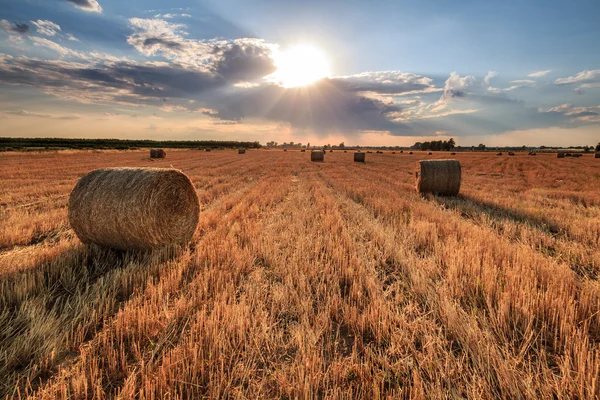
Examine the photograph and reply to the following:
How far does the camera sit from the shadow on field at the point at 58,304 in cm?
252

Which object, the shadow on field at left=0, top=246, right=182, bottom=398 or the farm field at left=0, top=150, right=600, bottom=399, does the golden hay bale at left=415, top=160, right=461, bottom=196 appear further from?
the shadow on field at left=0, top=246, right=182, bottom=398

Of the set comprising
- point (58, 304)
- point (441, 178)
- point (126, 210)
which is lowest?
point (58, 304)

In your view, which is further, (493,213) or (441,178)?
(441,178)

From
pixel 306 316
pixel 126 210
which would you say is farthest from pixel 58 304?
pixel 306 316

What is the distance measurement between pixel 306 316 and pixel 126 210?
3.99 m

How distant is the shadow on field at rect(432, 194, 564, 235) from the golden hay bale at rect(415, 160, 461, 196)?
0.73 meters

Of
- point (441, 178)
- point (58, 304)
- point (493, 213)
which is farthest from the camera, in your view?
point (441, 178)

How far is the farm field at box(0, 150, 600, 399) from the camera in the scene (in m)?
2.30

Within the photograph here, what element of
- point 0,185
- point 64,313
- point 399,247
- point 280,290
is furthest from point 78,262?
point 0,185

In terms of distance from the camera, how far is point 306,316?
318cm

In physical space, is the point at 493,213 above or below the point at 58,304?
above

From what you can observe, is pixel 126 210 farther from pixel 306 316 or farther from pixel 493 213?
pixel 493 213

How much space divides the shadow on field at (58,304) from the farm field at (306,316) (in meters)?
0.02

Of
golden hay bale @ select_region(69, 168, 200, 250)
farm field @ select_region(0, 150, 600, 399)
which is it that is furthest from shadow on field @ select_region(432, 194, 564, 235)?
golden hay bale @ select_region(69, 168, 200, 250)
